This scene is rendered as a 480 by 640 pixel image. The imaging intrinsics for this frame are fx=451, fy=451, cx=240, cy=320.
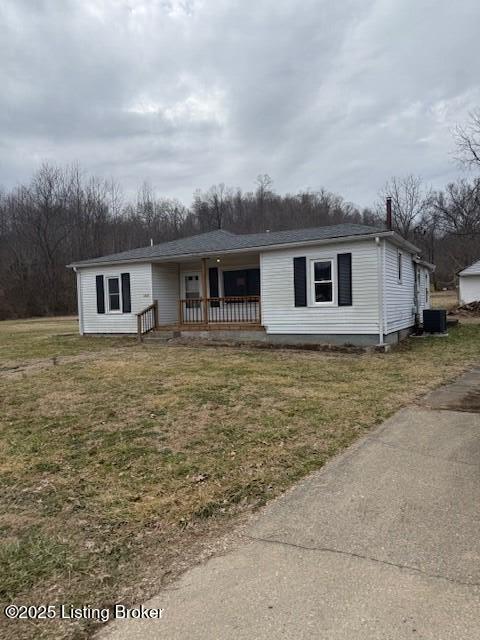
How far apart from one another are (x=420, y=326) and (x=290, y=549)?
14528mm

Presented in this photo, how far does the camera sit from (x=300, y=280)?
1252cm

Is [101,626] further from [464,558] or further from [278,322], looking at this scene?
[278,322]

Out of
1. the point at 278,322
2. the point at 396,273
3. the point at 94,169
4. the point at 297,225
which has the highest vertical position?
the point at 94,169

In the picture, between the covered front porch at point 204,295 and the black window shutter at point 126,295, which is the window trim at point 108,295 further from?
the covered front porch at point 204,295

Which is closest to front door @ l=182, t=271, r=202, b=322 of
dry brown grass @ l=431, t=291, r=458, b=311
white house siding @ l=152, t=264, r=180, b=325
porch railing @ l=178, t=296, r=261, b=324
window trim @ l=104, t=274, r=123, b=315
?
porch railing @ l=178, t=296, r=261, b=324

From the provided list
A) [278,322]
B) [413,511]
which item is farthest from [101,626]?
[278,322]

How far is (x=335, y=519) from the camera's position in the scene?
9.82 ft

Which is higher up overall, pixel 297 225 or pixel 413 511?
pixel 297 225

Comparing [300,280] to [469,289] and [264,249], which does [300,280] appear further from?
[469,289]

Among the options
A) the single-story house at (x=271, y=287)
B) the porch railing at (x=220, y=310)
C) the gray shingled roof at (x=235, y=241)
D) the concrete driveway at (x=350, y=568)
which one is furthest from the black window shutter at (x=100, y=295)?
the concrete driveway at (x=350, y=568)

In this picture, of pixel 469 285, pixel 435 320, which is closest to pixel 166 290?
pixel 435 320

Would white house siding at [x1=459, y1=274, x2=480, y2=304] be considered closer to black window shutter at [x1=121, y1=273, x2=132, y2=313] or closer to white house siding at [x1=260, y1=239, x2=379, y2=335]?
white house siding at [x1=260, y1=239, x2=379, y2=335]

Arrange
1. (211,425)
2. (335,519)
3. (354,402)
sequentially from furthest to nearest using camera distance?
(354,402), (211,425), (335,519)

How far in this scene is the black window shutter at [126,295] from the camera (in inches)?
632
